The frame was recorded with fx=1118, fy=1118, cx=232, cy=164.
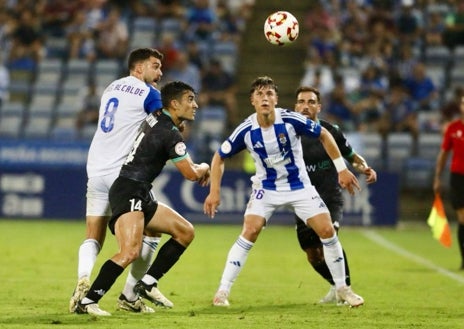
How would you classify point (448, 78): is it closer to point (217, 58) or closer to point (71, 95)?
point (217, 58)

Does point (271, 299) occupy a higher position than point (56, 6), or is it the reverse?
point (56, 6)

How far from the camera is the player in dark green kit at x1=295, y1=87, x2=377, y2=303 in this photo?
36.8ft

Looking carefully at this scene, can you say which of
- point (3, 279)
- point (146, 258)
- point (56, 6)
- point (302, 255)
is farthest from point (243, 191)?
point (146, 258)

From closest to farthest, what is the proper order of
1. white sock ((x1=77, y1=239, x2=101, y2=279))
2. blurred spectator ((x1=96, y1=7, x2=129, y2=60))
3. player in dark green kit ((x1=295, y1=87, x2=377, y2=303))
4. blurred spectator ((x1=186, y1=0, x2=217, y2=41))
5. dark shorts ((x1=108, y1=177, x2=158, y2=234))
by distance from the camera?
dark shorts ((x1=108, y1=177, x2=158, y2=234))
white sock ((x1=77, y1=239, x2=101, y2=279))
player in dark green kit ((x1=295, y1=87, x2=377, y2=303))
blurred spectator ((x1=96, y1=7, x2=129, y2=60))
blurred spectator ((x1=186, y1=0, x2=217, y2=41))

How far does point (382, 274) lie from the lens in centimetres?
1438

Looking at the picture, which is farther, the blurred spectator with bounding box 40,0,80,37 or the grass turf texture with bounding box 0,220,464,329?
the blurred spectator with bounding box 40,0,80,37

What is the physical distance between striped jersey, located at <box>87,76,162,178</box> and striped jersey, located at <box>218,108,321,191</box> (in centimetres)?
101

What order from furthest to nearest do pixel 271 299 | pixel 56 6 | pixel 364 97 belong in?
pixel 56 6, pixel 364 97, pixel 271 299

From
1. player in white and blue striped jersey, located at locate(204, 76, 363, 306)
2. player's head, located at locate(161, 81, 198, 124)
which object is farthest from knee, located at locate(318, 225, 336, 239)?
player's head, located at locate(161, 81, 198, 124)

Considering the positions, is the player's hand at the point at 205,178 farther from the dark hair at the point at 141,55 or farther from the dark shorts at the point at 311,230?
the dark shorts at the point at 311,230

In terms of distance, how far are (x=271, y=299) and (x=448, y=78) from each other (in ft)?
50.3

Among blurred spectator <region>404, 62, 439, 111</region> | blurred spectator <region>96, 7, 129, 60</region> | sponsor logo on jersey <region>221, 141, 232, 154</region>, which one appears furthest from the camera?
blurred spectator <region>96, 7, 129, 60</region>

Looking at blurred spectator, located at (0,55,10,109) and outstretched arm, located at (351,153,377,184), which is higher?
blurred spectator, located at (0,55,10,109)

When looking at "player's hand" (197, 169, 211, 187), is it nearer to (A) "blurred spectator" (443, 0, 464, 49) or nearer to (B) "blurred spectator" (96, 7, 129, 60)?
(B) "blurred spectator" (96, 7, 129, 60)
